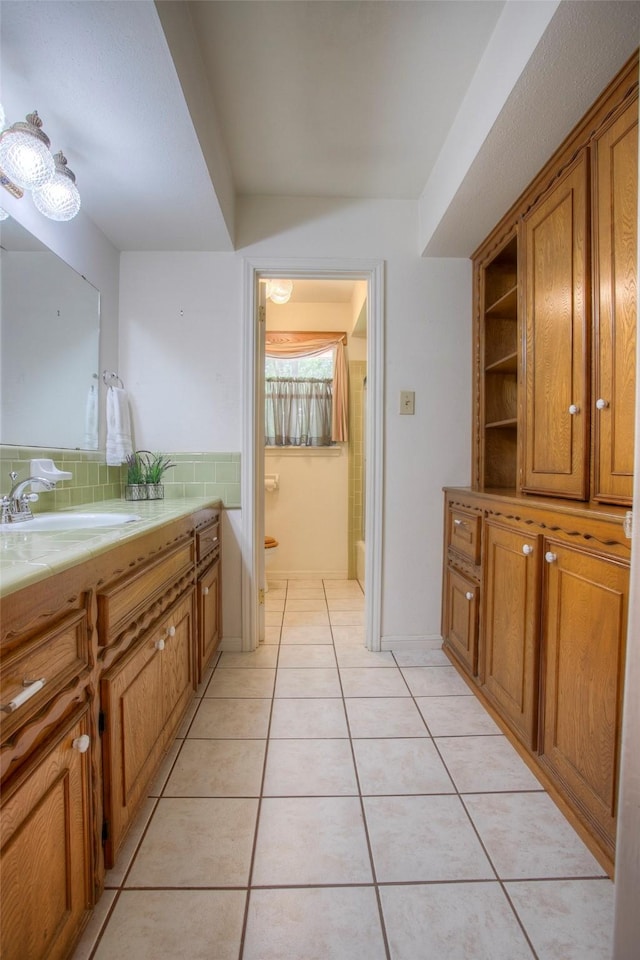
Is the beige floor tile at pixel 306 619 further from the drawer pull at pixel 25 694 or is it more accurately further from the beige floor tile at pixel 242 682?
the drawer pull at pixel 25 694

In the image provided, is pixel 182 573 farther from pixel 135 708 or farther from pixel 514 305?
pixel 514 305

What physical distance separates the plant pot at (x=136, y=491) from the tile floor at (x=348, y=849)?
0.97m

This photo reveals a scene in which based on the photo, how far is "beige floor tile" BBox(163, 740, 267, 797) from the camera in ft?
4.08

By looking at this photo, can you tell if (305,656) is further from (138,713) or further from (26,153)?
(26,153)

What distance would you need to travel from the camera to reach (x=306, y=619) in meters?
2.68

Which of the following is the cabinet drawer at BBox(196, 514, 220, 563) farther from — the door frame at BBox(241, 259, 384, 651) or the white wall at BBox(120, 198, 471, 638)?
the white wall at BBox(120, 198, 471, 638)

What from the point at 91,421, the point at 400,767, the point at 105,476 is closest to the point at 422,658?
the point at 400,767

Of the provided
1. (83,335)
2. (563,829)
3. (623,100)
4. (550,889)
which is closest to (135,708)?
(550,889)

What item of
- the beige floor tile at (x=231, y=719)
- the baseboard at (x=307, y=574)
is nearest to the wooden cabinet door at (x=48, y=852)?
the beige floor tile at (x=231, y=719)

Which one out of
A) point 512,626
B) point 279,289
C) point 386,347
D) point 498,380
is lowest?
point 512,626

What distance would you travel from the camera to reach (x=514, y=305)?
2020 mm

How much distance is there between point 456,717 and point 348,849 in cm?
74

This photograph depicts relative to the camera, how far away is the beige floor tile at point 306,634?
2.35 metres

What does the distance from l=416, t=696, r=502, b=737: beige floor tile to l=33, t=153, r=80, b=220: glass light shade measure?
2.26 m
